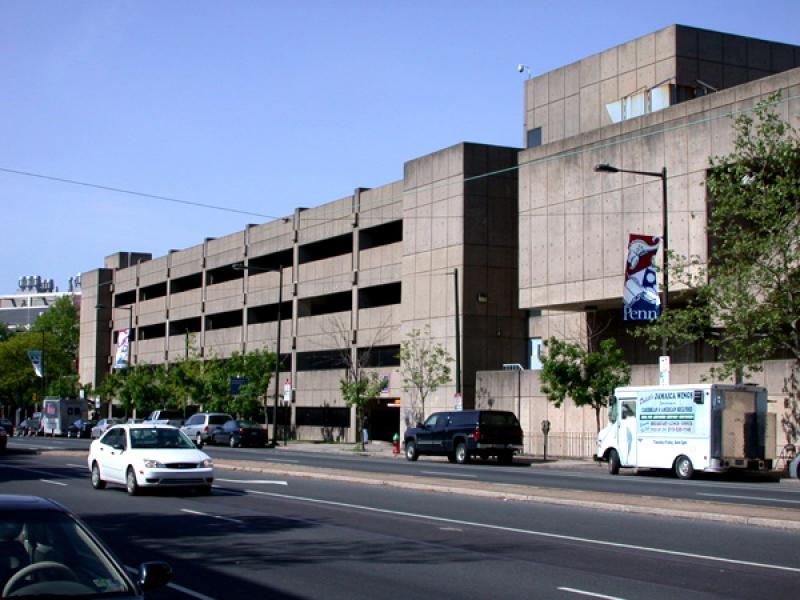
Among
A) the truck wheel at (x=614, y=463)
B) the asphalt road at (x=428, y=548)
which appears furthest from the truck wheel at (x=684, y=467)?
the asphalt road at (x=428, y=548)

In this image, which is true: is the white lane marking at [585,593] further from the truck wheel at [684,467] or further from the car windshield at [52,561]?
the truck wheel at [684,467]

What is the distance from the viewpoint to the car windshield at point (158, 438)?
74.0ft

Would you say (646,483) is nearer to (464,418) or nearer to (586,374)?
(464,418)

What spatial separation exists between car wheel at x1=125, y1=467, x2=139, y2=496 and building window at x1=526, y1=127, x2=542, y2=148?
35297 mm

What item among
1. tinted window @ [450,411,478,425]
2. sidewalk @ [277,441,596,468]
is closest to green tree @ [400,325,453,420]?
sidewalk @ [277,441,596,468]

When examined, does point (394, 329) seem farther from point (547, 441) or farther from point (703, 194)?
point (703, 194)

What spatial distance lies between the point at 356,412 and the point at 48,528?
54.3 meters

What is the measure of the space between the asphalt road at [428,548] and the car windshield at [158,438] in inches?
47.8

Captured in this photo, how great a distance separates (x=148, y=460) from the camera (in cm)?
2156

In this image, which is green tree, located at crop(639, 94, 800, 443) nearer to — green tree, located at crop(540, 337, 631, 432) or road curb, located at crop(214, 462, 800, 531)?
green tree, located at crop(540, 337, 631, 432)

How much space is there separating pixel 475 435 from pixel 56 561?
3192 cm

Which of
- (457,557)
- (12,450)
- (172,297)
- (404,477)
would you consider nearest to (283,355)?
(172,297)

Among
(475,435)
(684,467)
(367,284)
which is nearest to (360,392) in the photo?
(367,284)

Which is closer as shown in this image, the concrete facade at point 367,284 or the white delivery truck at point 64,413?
the concrete facade at point 367,284
